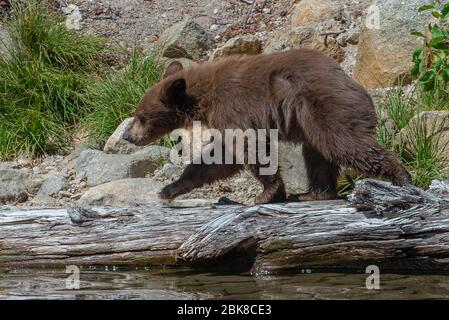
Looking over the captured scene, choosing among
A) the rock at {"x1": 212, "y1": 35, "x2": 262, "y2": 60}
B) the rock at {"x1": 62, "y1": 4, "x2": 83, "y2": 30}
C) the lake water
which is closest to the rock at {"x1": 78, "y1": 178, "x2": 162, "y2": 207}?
the lake water

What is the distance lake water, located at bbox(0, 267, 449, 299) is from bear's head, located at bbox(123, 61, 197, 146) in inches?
70.9

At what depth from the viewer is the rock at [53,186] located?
34.1 ft

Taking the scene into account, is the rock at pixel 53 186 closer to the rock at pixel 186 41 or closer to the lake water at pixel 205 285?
the rock at pixel 186 41

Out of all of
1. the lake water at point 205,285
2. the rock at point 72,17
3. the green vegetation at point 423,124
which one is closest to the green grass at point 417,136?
the green vegetation at point 423,124

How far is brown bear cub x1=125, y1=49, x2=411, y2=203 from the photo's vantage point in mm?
7516

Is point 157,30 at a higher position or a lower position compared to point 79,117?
higher

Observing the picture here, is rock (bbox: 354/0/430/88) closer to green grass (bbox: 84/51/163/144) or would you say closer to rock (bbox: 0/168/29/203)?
green grass (bbox: 84/51/163/144)

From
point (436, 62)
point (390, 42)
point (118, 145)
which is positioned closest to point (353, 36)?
point (390, 42)

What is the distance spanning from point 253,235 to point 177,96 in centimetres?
196

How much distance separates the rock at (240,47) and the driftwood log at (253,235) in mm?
5033
